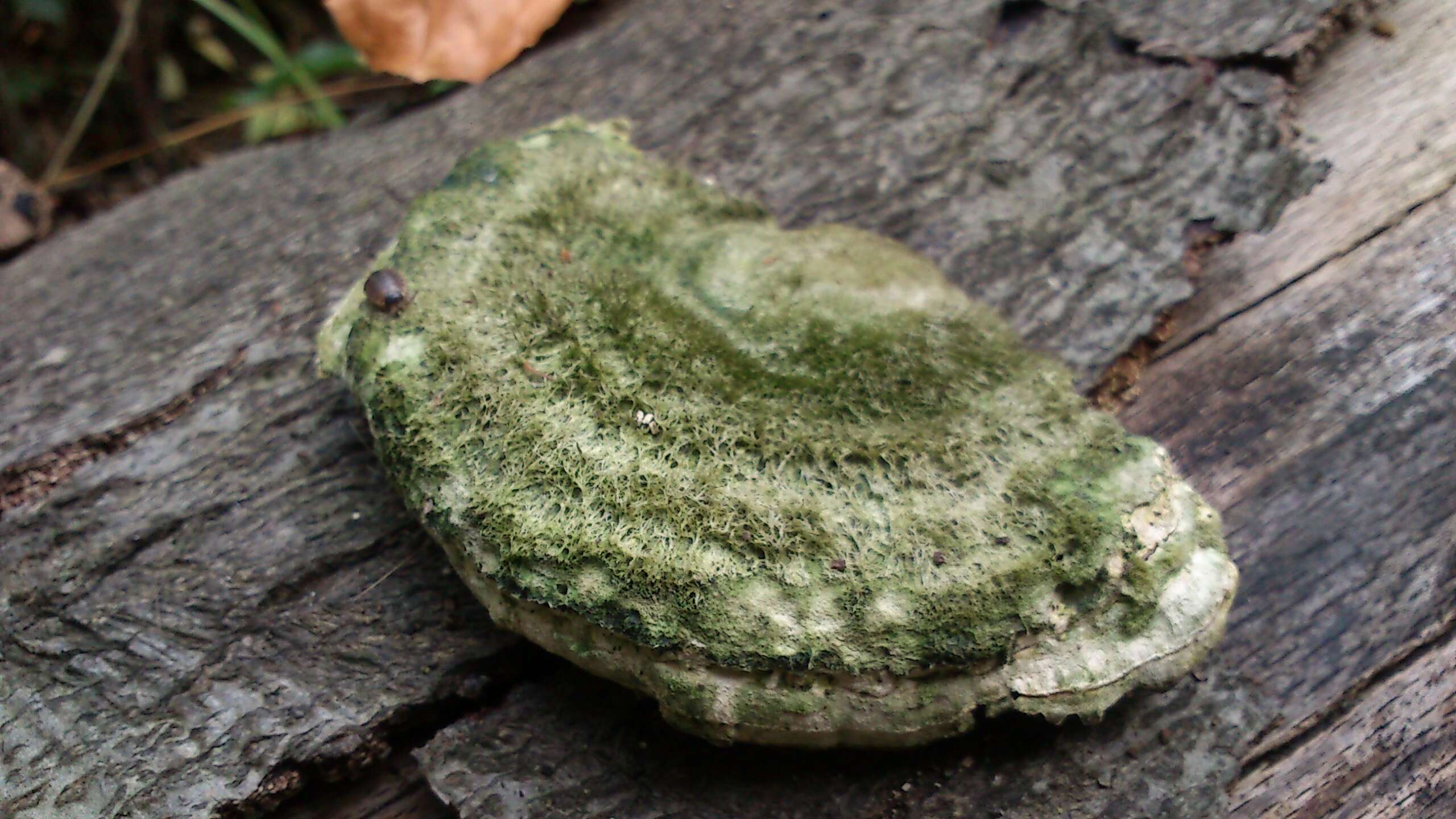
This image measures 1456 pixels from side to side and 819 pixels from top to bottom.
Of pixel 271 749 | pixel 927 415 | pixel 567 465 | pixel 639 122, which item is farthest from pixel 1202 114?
pixel 271 749

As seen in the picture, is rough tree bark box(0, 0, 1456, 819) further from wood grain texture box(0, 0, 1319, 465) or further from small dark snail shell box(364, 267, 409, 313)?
small dark snail shell box(364, 267, 409, 313)

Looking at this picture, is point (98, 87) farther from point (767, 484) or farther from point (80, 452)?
point (767, 484)

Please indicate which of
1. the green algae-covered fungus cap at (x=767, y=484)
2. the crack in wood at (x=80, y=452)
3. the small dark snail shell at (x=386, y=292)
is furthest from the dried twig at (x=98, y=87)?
the small dark snail shell at (x=386, y=292)

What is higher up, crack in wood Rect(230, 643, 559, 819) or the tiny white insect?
the tiny white insect

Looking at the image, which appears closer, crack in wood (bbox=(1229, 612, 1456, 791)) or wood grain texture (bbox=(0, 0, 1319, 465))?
crack in wood (bbox=(1229, 612, 1456, 791))

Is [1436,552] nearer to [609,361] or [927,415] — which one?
[927,415]

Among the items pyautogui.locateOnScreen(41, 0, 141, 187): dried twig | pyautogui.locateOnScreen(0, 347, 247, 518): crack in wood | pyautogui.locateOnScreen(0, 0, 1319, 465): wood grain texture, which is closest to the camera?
pyautogui.locateOnScreen(0, 347, 247, 518): crack in wood

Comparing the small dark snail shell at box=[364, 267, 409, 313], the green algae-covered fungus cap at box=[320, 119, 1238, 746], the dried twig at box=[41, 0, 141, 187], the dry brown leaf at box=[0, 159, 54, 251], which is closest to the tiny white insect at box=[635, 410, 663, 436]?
the green algae-covered fungus cap at box=[320, 119, 1238, 746]
